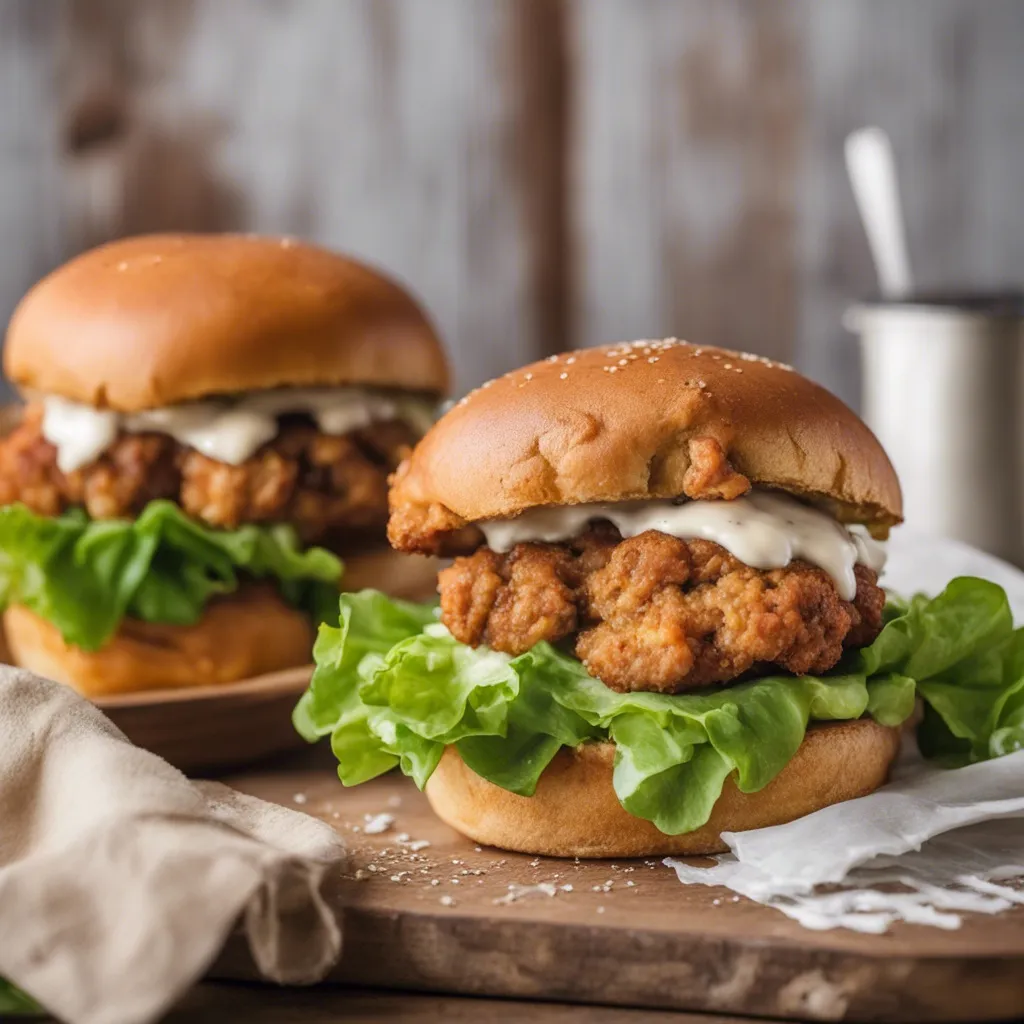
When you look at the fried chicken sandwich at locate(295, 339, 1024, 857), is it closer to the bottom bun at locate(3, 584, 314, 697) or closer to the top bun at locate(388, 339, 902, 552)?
the top bun at locate(388, 339, 902, 552)

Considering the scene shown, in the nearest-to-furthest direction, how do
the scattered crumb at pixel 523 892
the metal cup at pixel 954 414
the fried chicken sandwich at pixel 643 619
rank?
the scattered crumb at pixel 523 892, the fried chicken sandwich at pixel 643 619, the metal cup at pixel 954 414

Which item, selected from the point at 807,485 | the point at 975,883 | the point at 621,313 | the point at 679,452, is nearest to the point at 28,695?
the point at 679,452

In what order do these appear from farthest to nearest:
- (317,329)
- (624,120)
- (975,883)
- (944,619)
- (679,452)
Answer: (624,120)
(317,329)
(944,619)
(679,452)
(975,883)

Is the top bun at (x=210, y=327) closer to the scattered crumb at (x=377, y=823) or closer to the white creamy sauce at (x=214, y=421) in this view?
the white creamy sauce at (x=214, y=421)

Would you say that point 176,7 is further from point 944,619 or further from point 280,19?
point 944,619

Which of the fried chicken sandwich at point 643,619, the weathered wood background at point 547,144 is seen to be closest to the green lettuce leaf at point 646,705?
the fried chicken sandwich at point 643,619

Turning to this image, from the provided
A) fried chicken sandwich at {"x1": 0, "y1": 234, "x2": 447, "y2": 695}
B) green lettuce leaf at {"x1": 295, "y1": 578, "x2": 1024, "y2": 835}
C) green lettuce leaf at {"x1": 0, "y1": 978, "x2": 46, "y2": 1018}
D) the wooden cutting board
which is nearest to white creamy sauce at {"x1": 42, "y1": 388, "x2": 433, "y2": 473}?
fried chicken sandwich at {"x1": 0, "y1": 234, "x2": 447, "y2": 695}
